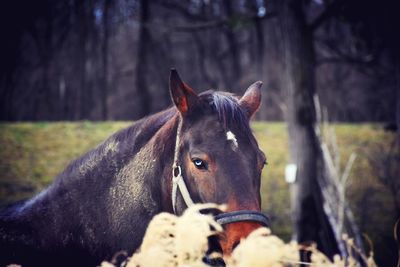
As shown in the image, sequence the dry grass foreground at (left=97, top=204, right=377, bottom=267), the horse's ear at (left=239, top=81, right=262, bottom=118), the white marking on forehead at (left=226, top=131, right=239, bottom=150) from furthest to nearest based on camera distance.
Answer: the horse's ear at (left=239, top=81, right=262, bottom=118) → the white marking on forehead at (left=226, top=131, right=239, bottom=150) → the dry grass foreground at (left=97, top=204, right=377, bottom=267)

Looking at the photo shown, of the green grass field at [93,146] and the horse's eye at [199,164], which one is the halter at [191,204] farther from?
the green grass field at [93,146]

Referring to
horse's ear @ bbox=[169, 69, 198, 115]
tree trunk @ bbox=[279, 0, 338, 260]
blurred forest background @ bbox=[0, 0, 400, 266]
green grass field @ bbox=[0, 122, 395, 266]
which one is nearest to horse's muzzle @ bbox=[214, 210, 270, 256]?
horse's ear @ bbox=[169, 69, 198, 115]

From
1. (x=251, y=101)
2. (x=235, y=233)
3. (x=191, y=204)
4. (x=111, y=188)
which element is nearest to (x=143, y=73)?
(x=251, y=101)

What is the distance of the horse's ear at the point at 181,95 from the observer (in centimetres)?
272

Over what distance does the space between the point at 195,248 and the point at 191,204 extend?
797mm

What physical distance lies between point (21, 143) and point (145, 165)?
31.2 ft

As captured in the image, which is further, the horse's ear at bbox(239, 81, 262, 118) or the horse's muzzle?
the horse's ear at bbox(239, 81, 262, 118)

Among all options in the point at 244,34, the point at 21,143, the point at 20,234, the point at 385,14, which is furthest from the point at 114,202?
the point at 244,34

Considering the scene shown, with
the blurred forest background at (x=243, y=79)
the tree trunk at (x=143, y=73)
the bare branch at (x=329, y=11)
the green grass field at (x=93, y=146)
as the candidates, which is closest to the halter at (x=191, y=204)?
the blurred forest background at (x=243, y=79)

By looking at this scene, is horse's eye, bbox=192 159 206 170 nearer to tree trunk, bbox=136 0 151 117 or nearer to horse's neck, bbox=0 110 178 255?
horse's neck, bbox=0 110 178 255

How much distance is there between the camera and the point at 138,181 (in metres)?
2.83

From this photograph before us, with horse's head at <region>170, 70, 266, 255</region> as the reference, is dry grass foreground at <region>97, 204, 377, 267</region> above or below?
below

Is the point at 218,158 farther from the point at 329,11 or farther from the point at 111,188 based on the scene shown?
the point at 329,11

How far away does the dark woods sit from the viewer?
17.5 metres
